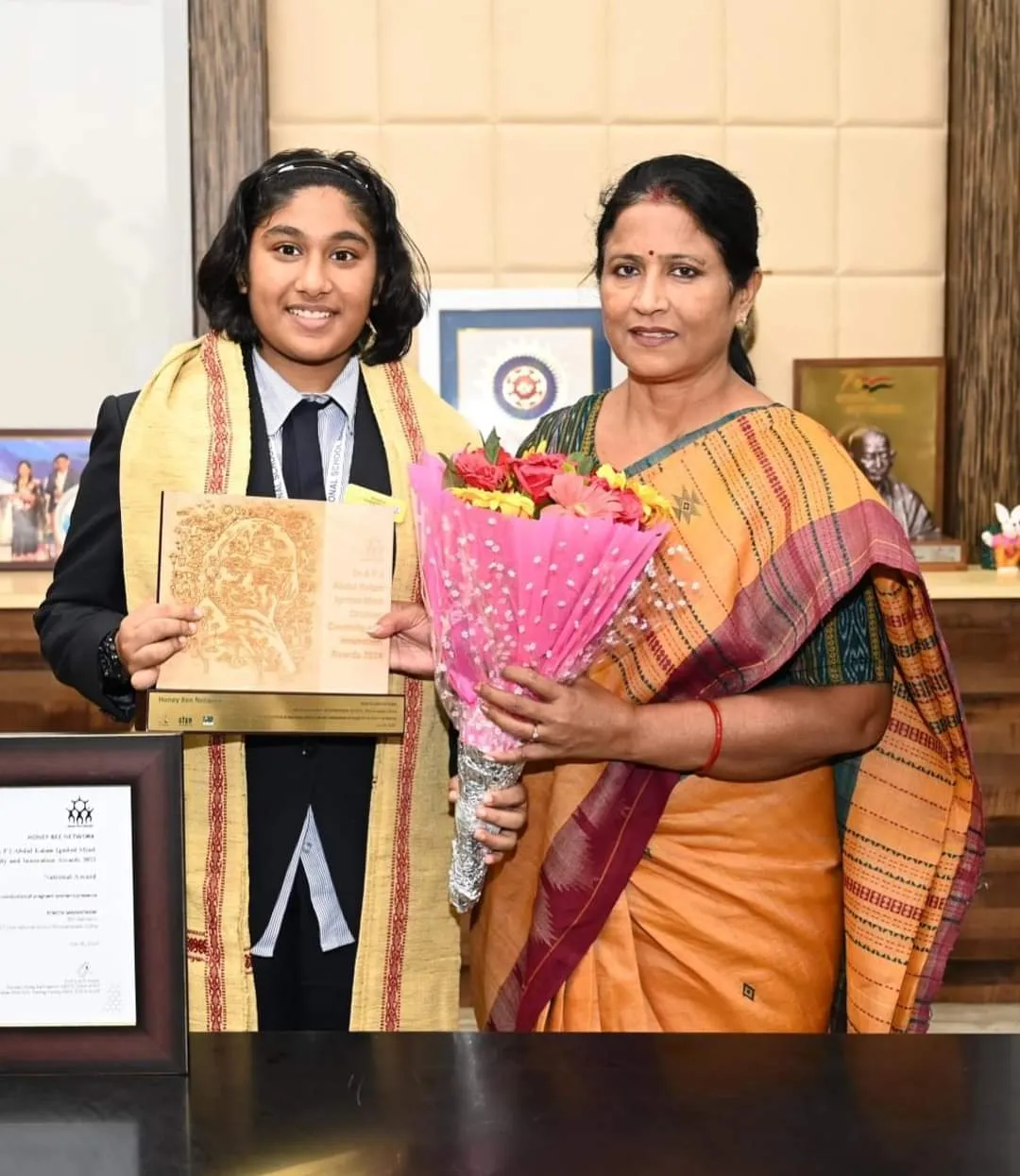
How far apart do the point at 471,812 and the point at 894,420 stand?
7.97 feet

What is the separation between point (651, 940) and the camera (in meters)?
1.72

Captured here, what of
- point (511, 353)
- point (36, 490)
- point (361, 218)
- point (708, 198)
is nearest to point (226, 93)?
point (511, 353)

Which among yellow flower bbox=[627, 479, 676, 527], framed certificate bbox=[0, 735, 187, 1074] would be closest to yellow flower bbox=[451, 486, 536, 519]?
yellow flower bbox=[627, 479, 676, 527]

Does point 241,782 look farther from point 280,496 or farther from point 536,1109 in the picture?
point 536,1109

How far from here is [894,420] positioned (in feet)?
11.9

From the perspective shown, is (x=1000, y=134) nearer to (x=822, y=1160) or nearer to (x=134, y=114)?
(x=134, y=114)

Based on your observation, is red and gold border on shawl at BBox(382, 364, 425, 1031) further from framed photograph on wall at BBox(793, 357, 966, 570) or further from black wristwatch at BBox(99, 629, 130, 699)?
framed photograph on wall at BBox(793, 357, 966, 570)

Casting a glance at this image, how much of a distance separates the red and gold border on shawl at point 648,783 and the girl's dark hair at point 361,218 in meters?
0.64

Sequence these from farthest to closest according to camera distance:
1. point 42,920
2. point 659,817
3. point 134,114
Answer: point 134,114 < point 659,817 < point 42,920

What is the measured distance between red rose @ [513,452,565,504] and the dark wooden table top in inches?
20.1

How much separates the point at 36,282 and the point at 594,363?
1.42 m

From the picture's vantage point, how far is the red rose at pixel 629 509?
4.34ft

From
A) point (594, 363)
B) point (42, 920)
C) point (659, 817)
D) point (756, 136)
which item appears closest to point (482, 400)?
point (594, 363)

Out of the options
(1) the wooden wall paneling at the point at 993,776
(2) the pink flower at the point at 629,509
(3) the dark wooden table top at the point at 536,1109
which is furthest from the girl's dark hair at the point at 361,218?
(1) the wooden wall paneling at the point at 993,776
